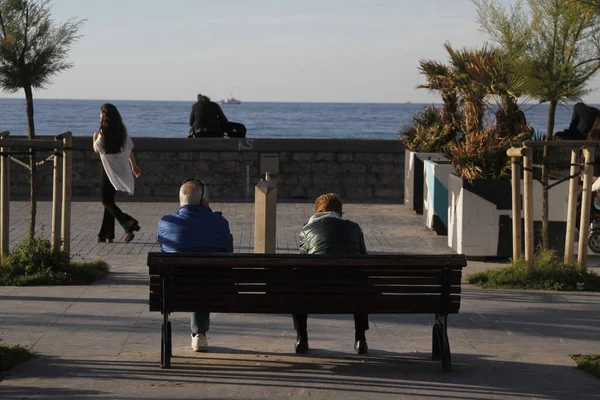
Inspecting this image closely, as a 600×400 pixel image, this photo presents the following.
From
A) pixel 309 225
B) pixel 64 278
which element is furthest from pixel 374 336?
pixel 64 278

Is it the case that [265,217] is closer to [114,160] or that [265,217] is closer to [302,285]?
[114,160]

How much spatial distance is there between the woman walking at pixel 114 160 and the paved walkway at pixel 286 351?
2.45m

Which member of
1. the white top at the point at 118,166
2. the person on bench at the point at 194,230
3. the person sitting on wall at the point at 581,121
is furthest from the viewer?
the person sitting on wall at the point at 581,121

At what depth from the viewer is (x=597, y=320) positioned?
8938mm

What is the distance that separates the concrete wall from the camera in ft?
65.3

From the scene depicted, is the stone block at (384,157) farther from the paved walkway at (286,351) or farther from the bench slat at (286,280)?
the bench slat at (286,280)

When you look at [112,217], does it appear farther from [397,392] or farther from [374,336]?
[397,392]

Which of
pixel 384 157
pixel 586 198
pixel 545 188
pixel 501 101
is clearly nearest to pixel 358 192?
pixel 384 157

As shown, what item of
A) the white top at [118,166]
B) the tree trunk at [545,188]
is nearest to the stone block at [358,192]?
the white top at [118,166]

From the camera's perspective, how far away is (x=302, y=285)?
275 inches

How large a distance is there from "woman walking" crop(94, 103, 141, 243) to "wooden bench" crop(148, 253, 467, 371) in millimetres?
6324

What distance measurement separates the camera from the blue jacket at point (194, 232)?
7.59 meters

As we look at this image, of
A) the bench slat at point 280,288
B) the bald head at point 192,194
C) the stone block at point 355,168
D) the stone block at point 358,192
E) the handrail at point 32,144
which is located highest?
the handrail at point 32,144

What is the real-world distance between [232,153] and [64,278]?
964 centimetres
